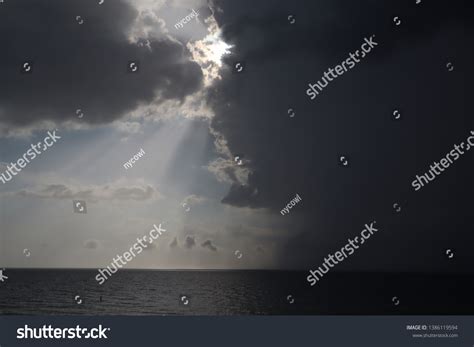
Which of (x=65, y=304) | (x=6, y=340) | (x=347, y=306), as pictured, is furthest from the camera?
(x=65, y=304)

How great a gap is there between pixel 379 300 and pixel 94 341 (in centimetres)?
8673

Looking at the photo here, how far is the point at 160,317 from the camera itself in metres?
12.4

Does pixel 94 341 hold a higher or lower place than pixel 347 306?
lower

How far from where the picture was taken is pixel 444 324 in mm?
13141

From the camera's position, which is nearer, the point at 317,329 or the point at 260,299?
the point at 317,329

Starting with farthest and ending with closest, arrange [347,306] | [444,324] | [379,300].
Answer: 1. [379,300]
2. [347,306]
3. [444,324]

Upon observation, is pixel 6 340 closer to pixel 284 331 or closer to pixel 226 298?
pixel 284 331

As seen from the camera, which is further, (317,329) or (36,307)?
(36,307)

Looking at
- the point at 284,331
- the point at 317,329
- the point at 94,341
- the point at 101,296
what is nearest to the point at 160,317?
the point at 94,341

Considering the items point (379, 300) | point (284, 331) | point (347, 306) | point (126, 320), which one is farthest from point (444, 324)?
point (379, 300)

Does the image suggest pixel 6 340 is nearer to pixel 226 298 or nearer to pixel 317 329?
pixel 317 329

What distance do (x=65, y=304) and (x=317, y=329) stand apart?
80.3 meters

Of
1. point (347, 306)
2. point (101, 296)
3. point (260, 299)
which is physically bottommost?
point (347, 306)

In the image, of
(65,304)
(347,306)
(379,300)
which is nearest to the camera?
(347,306)
